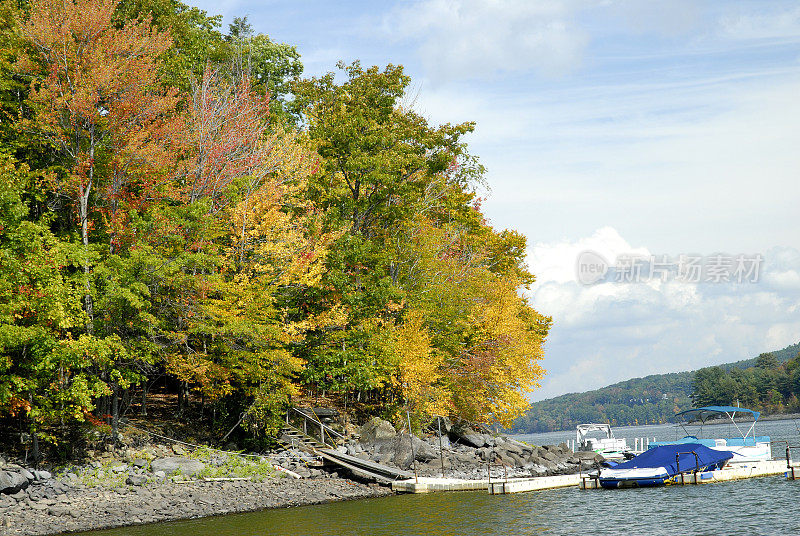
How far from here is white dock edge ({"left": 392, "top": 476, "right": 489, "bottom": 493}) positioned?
31.8 meters

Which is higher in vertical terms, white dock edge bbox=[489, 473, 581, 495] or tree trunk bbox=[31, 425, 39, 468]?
tree trunk bbox=[31, 425, 39, 468]

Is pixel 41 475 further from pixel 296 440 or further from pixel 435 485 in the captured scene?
pixel 435 485

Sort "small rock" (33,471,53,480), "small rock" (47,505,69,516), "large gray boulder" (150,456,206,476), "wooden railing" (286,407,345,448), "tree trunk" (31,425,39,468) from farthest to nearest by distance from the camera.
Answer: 1. "wooden railing" (286,407,345,448)
2. "large gray boulder" (150,456,206,476)
3. "tree trunk" (31,425,39,468)
4. "small rock" (33,471,53,480)
5. "small rock" (47,505,69,516)

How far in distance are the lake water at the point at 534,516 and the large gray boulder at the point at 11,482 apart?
3565 millimetres

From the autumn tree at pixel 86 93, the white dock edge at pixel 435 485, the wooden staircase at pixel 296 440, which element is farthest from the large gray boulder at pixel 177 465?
the white dock edge at pixel 435 485

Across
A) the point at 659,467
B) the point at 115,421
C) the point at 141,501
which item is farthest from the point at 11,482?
the point at 659,467

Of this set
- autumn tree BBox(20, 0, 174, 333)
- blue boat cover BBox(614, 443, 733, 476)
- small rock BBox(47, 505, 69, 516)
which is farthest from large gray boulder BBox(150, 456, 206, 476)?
blue boat cover BBox(614, 443, 733, 476)

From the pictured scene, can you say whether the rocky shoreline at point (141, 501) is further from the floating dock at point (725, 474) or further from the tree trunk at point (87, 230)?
the floating dock at point (725, 474)

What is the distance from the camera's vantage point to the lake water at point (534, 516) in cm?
2275

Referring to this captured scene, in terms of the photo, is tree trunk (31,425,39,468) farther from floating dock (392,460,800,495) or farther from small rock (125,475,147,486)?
floating dock (392,460,800,495)

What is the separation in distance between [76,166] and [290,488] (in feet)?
50.3

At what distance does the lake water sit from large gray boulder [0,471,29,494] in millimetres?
3565

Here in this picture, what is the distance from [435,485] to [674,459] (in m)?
11.5

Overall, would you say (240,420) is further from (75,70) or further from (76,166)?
(75,70)
